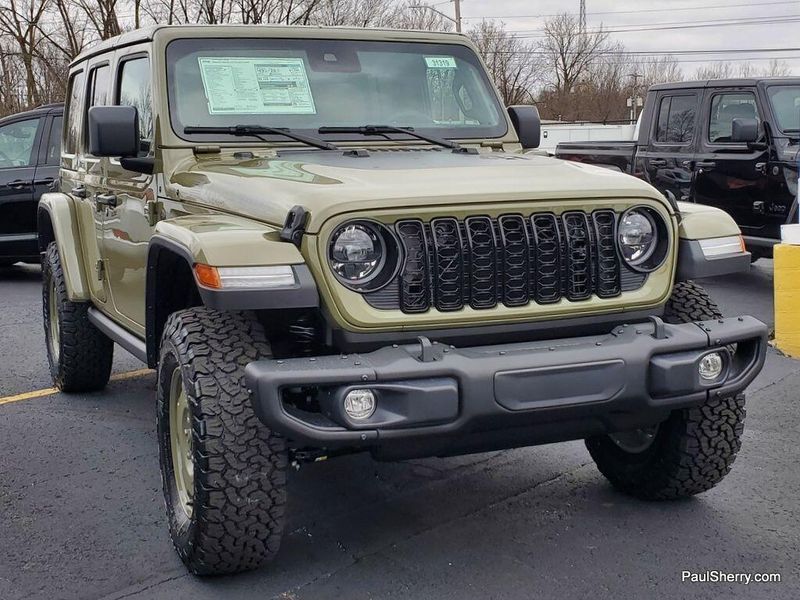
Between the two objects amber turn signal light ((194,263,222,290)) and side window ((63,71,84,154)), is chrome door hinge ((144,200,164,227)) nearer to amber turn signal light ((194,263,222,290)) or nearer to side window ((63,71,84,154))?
amber turn signal light ((194,263,222,290))

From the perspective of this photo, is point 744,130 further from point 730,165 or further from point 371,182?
point 371,182

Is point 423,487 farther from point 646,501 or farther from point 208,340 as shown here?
point 208,340

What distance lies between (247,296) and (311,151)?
52.1 inches

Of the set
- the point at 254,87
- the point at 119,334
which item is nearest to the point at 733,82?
the point at 254,87

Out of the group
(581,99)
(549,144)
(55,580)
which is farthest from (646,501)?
(581,99)

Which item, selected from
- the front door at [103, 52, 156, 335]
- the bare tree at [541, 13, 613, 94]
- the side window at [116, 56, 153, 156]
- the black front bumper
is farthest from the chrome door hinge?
the bare tree at [541, 13, 613, 94]

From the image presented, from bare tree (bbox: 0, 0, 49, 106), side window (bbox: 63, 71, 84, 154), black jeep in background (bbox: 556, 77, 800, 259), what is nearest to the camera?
side window (bbox: 63, 71, 84, 154)

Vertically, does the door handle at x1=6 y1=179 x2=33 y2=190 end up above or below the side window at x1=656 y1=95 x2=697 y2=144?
below

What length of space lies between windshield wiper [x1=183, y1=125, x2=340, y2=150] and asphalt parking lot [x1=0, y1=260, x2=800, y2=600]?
1516mm

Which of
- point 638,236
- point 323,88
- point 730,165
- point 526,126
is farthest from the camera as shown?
point 730,165

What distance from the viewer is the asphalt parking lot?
342cm

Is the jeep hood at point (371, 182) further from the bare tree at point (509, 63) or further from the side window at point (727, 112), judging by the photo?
the bare tree at point (509, 63)

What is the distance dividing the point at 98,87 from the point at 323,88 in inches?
67.5

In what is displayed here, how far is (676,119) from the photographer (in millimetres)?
10266
